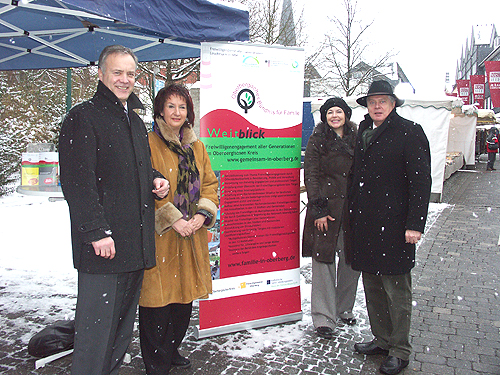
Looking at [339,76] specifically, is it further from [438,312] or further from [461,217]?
[438,312]

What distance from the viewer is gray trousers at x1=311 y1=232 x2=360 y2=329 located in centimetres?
358

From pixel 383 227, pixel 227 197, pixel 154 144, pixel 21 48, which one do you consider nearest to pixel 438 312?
pixel 383 227

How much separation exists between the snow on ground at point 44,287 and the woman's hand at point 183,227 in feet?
3.99

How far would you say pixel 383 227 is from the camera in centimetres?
297

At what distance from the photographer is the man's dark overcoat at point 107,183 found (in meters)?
2.00

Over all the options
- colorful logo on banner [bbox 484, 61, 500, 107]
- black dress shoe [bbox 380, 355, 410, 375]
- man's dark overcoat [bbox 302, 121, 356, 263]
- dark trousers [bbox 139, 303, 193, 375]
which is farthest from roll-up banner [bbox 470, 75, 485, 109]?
dark trousers [bbox 139, 303, 193, 375]

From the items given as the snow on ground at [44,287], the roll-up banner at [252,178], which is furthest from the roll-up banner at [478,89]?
the roll-up banner at [252,178]

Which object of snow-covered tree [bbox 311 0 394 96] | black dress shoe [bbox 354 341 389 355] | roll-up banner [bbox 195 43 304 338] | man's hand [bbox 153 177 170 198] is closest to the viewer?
man's hand [bbox 153 177 170 198]

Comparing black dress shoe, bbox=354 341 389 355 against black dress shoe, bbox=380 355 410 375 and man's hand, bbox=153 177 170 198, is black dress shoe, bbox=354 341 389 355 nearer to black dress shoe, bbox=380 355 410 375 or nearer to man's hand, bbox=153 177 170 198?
black dress shoe, bbox=380 355 410 375

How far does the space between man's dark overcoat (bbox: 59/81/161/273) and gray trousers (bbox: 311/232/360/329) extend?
71.4 inches

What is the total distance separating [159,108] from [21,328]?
2.41m

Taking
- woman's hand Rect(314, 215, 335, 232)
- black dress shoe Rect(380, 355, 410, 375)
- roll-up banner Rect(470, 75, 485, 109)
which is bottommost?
black dress shoe Rect(380, 355, 410, 375)

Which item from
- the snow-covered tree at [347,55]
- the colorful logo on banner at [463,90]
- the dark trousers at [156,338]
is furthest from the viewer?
the colorful logo on banner at [463,90]

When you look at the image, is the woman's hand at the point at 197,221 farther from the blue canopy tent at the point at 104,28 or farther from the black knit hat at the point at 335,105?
the black knit hat at the point at 335,105
